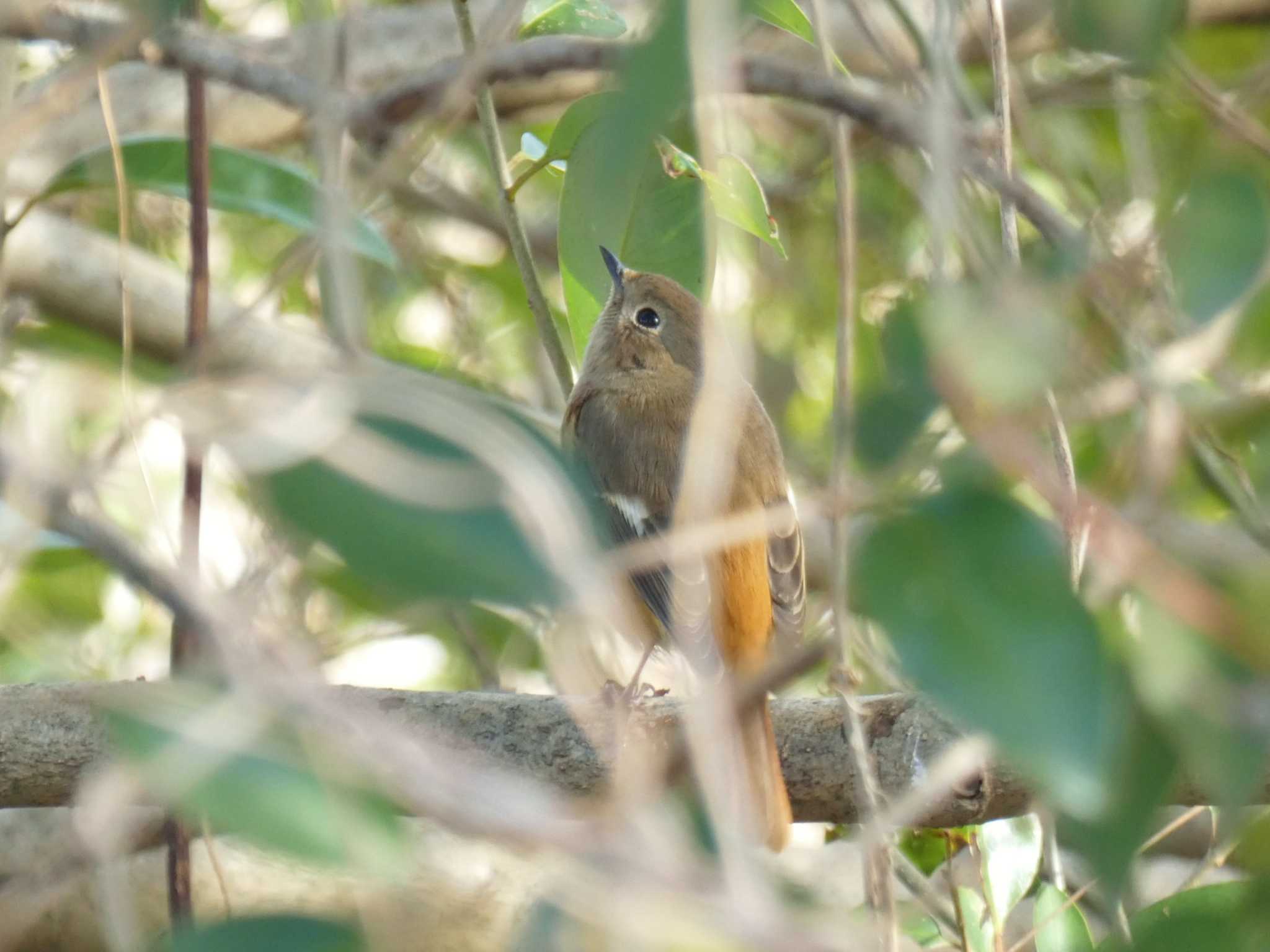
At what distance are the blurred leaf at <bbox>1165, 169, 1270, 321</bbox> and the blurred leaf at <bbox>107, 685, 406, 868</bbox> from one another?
601 millimetres

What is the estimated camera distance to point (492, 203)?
19.3 ft

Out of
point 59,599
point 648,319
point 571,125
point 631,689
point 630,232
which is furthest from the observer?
point 648,319

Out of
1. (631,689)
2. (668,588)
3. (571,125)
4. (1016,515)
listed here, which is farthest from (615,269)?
(1016,515)

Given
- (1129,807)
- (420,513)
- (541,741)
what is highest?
(420,513)

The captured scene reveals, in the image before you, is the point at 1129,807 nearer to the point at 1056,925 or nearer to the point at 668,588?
the point at 1056,925

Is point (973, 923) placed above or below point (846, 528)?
below

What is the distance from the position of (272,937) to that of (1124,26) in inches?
31.5

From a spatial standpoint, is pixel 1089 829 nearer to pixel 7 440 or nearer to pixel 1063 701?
pixel 1063 701

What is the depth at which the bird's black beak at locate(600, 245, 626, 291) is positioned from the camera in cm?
364

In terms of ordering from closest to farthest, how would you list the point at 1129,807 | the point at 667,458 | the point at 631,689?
the point at 1129,807 < the point at 631,689 < the point at 667,458

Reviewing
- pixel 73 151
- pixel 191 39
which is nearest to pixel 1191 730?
pixel 191 39

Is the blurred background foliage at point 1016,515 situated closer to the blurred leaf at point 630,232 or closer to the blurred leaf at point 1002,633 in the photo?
the blurred leaf at point 1002,633

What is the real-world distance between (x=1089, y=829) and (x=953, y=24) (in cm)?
68

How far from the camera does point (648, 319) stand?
4.57 meters
